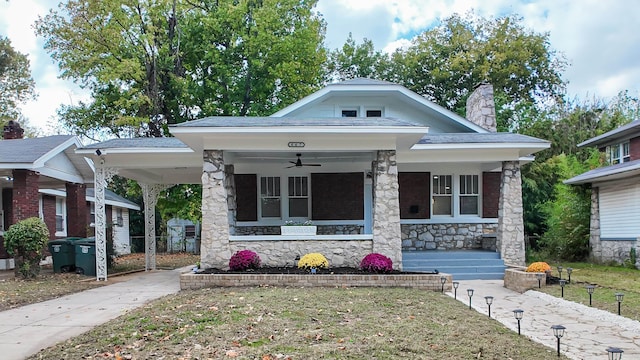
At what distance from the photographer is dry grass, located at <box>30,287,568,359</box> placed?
4.72 meters

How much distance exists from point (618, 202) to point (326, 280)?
10264mm

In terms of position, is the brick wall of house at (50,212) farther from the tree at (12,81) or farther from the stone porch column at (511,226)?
the stone porch column at (511,226)

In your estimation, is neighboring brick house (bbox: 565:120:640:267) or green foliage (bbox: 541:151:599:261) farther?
green foliage (bbox: 541:151:599:261)

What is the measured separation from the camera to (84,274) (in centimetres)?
1255

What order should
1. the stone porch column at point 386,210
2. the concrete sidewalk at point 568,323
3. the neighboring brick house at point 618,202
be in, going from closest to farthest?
the concrete sidewalk at point 568,323
the stone porch column at point 386,210
the neighboring brick house at point 618,202

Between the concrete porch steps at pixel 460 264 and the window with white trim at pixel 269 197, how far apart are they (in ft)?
13.1

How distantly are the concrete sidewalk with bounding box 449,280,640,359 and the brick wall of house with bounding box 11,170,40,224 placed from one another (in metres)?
11.0

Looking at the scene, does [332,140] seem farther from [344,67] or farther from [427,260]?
[344,67]

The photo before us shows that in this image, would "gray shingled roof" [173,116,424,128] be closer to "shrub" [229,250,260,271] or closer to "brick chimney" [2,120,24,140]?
"shrub" [229,250,260,271]

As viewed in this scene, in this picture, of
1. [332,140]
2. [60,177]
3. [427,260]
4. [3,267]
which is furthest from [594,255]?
[3,267]

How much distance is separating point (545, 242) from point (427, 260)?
8091mm

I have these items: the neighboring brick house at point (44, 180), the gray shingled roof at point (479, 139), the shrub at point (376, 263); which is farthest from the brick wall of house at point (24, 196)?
the gray shingled roof at point (479, 139)

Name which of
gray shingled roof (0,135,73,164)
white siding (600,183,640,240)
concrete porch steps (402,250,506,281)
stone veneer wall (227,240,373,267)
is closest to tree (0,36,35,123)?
gray shingled roof (0,135,73,164)

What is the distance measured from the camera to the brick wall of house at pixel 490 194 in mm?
13750
